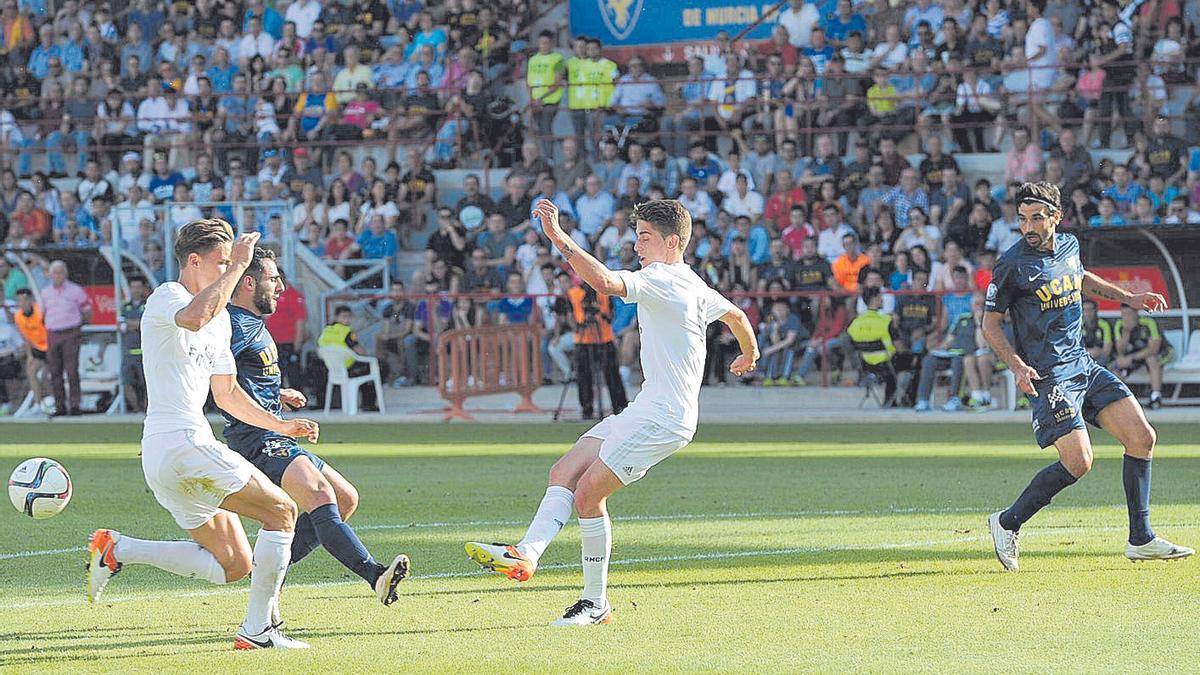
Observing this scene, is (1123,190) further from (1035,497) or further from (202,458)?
(202,458)

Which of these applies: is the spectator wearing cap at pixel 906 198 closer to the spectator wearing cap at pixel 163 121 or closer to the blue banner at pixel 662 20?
the blue banner at pixel 662 20

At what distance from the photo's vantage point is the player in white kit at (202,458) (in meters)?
7.04

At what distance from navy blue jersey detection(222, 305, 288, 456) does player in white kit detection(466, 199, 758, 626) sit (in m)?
1.42

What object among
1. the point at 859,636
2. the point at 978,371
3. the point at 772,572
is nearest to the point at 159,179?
the point at 978,371

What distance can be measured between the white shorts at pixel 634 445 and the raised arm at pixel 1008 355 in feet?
7.57

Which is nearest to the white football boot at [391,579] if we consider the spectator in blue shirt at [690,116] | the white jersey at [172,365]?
the white jersey at [172,365]

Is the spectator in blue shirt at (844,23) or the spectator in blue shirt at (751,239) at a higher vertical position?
the spectator in blue shirt at (844,23)

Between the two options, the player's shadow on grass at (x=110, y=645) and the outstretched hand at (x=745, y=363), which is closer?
the player's shadow on grass at (x=110, y=645)

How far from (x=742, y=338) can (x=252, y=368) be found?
2.39 metres

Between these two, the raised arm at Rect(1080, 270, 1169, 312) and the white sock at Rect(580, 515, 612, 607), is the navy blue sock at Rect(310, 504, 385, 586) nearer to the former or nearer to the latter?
the white sock at Rect(580, 515, 612, 607)

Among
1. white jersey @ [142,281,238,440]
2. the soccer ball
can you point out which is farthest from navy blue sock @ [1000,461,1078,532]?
the soccer ball

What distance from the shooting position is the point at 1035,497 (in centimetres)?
942

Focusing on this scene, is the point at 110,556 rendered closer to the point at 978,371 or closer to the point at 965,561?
the point at 965,561

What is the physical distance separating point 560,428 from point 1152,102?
33.4ft
